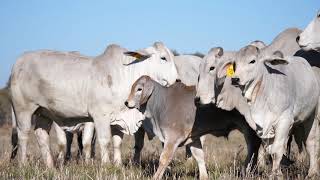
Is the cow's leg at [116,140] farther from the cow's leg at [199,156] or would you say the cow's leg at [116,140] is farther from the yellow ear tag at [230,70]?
the yellow ear tag at [230,70]

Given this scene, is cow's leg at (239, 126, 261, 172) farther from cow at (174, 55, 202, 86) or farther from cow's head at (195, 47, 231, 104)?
cow at (174, 55, 202, 86)

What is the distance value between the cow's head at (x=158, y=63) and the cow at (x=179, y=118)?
174 cm

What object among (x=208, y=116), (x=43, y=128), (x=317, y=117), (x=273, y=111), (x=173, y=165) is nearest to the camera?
(x=273, y=111)

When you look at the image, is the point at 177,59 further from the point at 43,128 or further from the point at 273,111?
the point at 273,111

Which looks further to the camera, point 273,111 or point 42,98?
point 42,98

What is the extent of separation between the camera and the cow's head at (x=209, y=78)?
25.6 feet

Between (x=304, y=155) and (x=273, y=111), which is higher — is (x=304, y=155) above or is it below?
below

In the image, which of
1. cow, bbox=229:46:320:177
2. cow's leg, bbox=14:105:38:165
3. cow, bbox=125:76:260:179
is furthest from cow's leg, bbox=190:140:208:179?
cow's leg, bbox=14:105:38:165

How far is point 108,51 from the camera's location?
35.1 feet

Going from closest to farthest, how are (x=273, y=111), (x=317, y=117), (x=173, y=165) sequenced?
(x=273, y=111), (x=317, y=117), (x=173, y=165)

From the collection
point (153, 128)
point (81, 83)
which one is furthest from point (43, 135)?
point (153, 128)

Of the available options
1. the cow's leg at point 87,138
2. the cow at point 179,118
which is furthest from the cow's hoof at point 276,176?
the cow's leg at point 87,138

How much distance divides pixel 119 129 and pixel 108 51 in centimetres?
152

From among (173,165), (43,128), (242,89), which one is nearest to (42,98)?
(43,128)
